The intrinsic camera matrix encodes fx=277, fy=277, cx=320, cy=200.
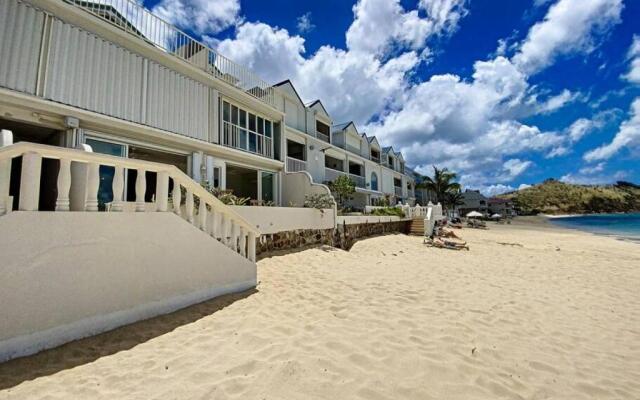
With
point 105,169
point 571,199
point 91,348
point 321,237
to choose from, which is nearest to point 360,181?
point 321,237

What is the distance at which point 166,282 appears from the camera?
13.0 ft

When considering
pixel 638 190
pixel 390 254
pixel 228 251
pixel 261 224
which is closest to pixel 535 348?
pixel 228 251

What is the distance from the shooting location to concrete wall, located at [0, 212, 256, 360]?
269cm

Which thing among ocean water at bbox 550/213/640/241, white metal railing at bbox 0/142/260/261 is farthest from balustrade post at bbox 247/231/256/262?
ocean water at bbox 550/213/640/241

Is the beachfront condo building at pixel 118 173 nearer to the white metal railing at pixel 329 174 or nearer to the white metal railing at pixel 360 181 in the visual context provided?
the white metal railing at pixel 329 174

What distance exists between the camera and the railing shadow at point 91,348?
2.49m

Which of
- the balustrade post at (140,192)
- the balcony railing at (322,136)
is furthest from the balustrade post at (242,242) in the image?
the balcony railing at (322,136)

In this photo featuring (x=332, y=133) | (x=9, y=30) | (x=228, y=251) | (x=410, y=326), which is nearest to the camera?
(x=410, y=326)

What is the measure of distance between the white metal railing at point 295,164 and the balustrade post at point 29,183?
13.9 metres

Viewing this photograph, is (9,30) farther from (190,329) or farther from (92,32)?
(190,329)

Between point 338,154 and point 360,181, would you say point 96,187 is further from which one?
point 360,181

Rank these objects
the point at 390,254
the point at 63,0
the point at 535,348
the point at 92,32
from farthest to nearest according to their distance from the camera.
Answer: the point at 390,254
the point at 92,32
the point at 63,0
the point at 535,348

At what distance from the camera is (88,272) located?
3164 millimetres

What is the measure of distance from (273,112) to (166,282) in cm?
1146
